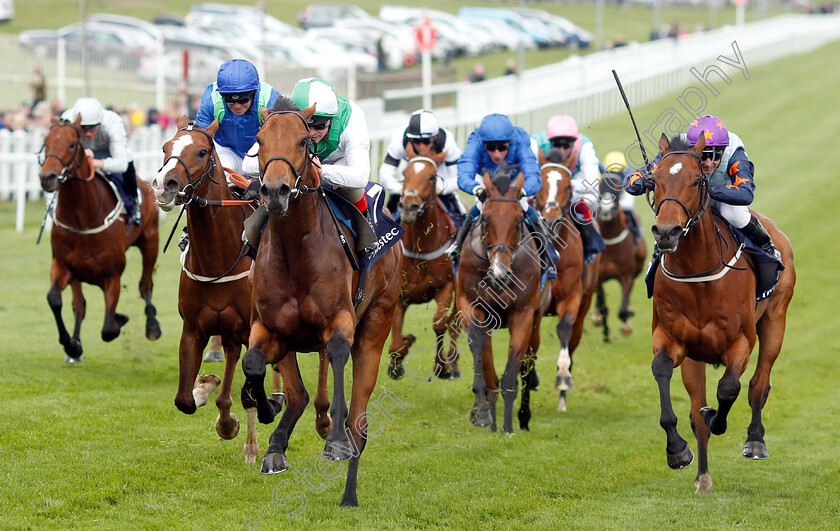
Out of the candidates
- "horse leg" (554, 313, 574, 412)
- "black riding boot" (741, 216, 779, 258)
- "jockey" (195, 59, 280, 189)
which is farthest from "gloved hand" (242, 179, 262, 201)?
"horse leg" (554, 313, 574, 412)

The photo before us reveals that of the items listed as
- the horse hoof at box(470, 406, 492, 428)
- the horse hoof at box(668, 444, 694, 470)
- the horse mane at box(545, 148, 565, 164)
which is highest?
the horse mane at box(545, 148, 565, 164)

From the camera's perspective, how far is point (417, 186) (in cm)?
890

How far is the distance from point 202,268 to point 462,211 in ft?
12.9

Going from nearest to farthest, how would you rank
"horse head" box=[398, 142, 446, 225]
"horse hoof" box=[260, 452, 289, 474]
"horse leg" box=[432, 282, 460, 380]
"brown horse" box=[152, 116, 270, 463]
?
"horse hoof" box=[260, 452, 289, 474]
"brown horse" box=[152, 116, 270, 463]
"horse head" box=[398, 142, 446, 225]
"horse leg" box=[432, 282, 460, 380]

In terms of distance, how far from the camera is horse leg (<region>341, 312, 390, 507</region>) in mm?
6066

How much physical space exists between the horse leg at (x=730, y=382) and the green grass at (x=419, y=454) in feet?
1.71

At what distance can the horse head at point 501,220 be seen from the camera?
26.5 feet

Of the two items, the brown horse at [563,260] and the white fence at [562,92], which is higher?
the white fence at [562,92]

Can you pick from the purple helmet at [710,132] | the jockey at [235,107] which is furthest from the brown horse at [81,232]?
the purple helmet at [710,132]

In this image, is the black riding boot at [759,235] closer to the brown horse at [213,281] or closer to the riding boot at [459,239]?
the riding boot at [459,239]

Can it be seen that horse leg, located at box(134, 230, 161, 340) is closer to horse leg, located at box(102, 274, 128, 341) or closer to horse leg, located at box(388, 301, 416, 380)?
horse leg, located at box(102, 274, 128, 341)

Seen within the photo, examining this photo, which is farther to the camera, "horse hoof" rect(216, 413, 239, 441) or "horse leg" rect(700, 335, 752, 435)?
"horse hoof" rect(216, 413, 239, 441)

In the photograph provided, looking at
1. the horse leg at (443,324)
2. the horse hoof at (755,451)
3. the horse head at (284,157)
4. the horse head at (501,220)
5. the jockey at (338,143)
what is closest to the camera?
the horse head at (284,157)

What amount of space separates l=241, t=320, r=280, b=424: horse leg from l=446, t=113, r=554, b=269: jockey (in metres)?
3.17
